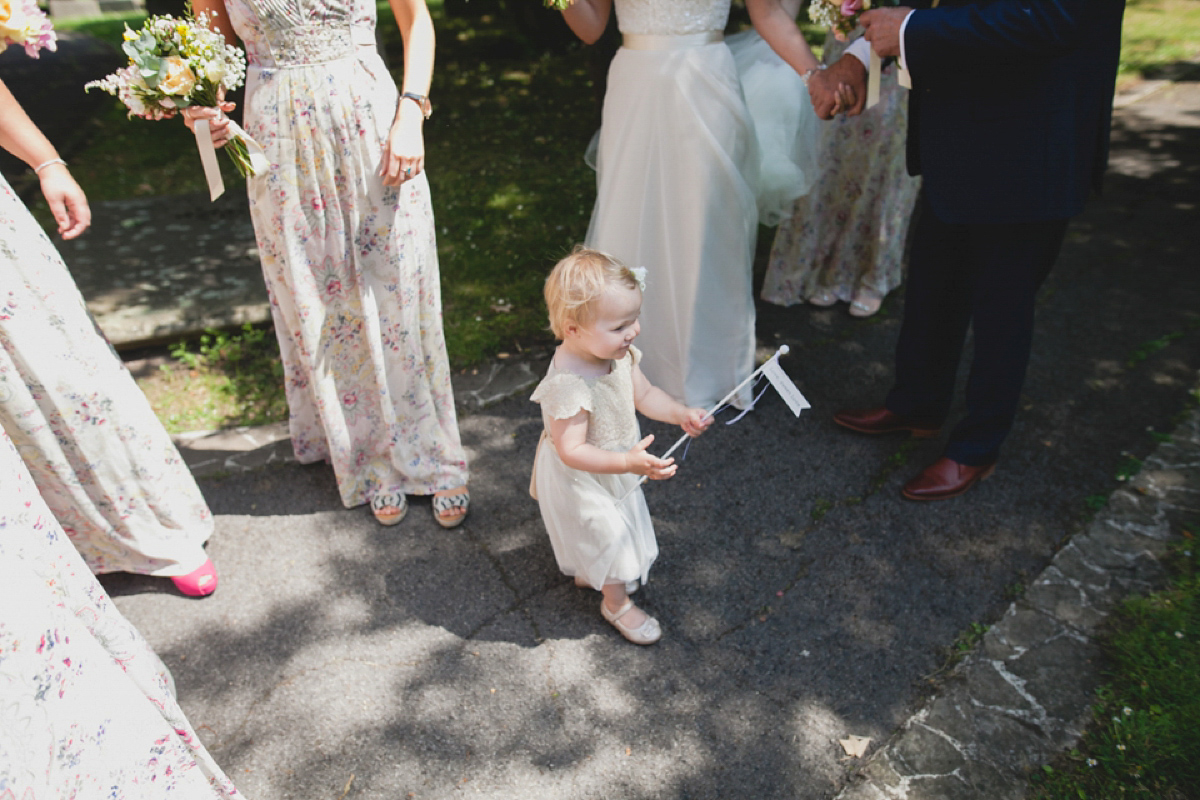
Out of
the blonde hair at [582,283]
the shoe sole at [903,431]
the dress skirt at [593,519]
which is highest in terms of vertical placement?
the blonde hair at [582,283]

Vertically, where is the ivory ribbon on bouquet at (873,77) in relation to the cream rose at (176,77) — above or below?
below

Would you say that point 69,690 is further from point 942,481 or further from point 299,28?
point 942,481

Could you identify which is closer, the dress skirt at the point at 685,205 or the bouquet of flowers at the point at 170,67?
the bouquet of flowers at the point at 170,67

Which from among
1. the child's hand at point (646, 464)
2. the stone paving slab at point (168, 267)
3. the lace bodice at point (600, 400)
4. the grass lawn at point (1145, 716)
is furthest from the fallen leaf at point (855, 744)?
the stone paving slab at point (168, 267)

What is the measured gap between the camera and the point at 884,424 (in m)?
3.47

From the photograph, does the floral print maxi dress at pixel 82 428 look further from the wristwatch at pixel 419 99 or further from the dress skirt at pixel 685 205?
the dress skirt at pixel 685 205

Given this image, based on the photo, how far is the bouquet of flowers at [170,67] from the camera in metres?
2.14

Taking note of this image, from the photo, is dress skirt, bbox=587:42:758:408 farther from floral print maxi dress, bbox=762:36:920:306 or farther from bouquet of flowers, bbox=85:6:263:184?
bouquet of flowers, bbox=85:6:263:184

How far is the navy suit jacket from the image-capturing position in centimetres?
234

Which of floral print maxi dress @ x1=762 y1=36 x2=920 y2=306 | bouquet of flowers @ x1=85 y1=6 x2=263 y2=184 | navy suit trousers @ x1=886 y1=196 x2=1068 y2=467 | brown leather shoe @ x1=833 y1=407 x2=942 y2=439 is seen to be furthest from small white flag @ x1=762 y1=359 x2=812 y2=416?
floral print maxi dress @ x1=762 y1=36 x2=920 y2=306

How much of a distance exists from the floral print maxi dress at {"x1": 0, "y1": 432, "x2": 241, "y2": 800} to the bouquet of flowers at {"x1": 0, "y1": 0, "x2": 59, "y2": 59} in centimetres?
114

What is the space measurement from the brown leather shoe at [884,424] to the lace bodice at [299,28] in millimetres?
2439

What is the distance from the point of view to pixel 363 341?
2807 millimetres

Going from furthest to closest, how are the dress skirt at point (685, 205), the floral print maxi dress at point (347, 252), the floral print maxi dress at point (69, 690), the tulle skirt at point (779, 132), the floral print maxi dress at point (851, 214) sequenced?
→ the floral print maxi dress at point (851, 214) < the tulle skirt at point (779, 132) < the dress skirt at point (685, 205) < the floral print maxi dress at point (347, 252) < the floral print maxi dress at point (69, 690)
